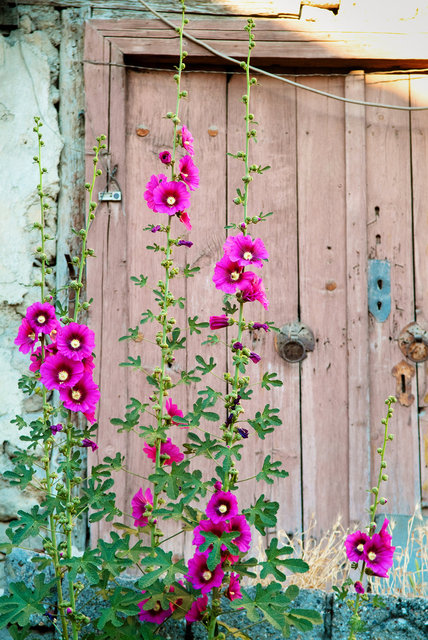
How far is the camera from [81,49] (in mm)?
2922

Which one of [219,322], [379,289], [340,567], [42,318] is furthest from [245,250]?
[379,289]

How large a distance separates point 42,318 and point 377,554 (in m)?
0.85

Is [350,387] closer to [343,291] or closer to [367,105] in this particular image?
[343,291]

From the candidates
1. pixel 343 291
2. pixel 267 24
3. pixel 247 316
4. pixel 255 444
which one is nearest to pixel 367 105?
pixel 267 24

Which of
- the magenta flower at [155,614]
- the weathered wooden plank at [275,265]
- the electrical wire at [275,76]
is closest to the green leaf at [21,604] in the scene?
the magenta flower at [155,614]

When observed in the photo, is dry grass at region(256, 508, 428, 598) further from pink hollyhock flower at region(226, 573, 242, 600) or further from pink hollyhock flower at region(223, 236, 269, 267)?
pink hollyhock flower at region(223, 236, 269, 267)

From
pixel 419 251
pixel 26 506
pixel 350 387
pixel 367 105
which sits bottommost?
pixel 26 506

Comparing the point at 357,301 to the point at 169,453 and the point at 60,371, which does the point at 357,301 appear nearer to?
the point at 169,453

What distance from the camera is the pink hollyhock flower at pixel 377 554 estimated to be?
143cm

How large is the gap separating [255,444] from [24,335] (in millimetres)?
1534

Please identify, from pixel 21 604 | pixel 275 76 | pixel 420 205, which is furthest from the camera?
pixel 420 205

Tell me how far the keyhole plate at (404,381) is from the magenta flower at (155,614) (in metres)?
1.65

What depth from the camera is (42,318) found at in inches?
59.1

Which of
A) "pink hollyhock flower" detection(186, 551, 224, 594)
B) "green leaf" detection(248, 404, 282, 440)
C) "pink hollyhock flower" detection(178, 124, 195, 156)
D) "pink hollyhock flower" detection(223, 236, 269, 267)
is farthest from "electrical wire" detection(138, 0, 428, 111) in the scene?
"pink hollyhock flower" detection(186, 551, 224, 594)
